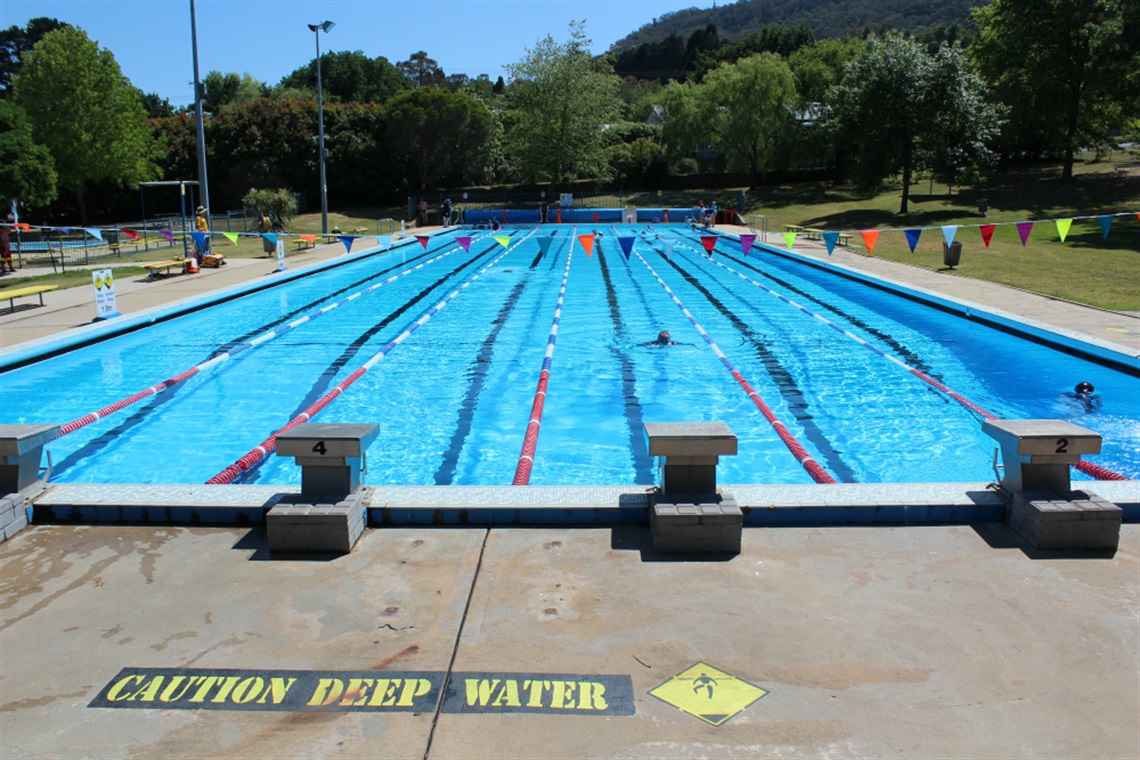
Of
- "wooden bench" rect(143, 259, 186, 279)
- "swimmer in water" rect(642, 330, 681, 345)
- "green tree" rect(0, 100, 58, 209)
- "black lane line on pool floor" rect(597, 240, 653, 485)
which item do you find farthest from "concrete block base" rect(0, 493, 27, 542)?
"green tree" rect(0, 100, 58, 209)

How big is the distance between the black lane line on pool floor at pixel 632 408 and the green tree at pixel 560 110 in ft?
112

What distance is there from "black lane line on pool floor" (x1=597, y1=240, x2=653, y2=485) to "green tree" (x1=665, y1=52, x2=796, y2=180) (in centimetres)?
3250

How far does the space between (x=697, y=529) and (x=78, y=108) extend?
4351 cm

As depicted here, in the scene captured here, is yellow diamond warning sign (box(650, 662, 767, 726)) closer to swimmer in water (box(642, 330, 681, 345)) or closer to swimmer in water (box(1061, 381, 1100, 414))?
→ swimmer in water (box(1061, 381, 1100, 414))

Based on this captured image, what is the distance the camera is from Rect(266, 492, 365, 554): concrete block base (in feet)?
16.3

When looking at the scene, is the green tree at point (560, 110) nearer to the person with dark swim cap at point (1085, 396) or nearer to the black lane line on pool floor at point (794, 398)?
the black lane line on pool floor at point (794, 398)


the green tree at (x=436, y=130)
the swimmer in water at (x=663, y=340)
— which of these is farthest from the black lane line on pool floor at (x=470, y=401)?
the green tree at (x=436, y=130)

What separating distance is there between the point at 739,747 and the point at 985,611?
179 centimetres

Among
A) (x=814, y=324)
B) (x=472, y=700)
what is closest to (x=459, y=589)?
(x=472, y=700)

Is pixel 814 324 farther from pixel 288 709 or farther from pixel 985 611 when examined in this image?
pixel 288 709

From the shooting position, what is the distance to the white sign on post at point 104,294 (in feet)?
46.4

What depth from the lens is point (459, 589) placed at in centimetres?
458

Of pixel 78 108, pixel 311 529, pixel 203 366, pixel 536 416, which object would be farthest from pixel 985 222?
pixel 78 108

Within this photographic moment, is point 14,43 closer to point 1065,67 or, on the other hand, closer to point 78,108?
point 78,108
